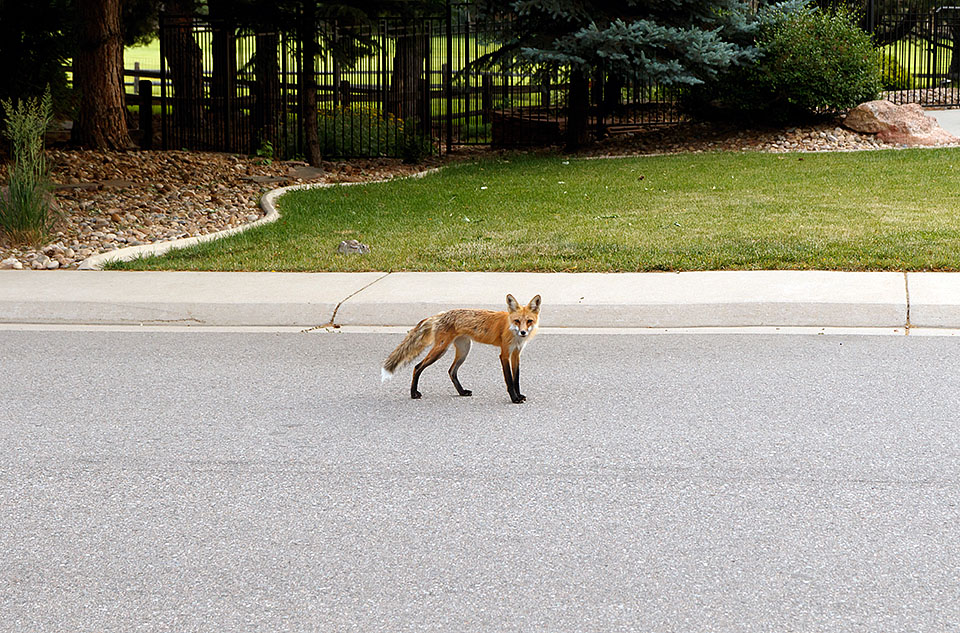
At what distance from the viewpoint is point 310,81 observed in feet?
61.2

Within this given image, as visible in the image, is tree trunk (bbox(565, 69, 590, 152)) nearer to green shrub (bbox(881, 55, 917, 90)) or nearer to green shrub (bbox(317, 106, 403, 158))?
green shrub (bbox(317, 106, 403, 158))

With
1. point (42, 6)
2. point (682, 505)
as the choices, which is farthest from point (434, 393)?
point (42, 6)

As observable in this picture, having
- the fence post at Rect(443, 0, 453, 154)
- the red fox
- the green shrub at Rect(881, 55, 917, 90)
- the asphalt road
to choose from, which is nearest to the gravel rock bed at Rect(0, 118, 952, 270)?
the fence post at Rect(443, 0, 453, 154)

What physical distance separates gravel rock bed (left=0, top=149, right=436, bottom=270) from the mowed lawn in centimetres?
99

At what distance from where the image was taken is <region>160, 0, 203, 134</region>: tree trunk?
20984 millimetres

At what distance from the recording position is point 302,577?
14.6ft

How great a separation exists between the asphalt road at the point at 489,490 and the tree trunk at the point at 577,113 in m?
13.2

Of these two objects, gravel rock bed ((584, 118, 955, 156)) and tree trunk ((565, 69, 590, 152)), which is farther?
tree trunk ((565, 69, 590, 152))

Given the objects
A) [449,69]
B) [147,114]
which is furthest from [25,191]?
[449,69]

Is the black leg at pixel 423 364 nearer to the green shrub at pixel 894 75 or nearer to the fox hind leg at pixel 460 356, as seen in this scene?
the fox hind leg at pixel 460 356

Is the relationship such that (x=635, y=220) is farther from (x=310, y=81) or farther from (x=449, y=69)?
(x=449, y=69)

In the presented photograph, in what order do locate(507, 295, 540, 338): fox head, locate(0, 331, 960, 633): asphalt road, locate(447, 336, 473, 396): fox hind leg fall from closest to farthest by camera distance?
locate(0, 331, 960, 633): asphalt road, locate(507, 295, 540, 338): fox head, locate(447, 336, 473, 396): fox hind leg

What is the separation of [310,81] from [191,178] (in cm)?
271

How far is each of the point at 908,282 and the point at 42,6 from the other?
52.9 ft
